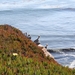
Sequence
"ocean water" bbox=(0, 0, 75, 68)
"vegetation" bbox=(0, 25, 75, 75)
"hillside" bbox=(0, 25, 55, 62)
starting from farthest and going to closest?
"ocean water" bbox=(0, 0, 75, 68) → "hillside" bbox=(0, 25, 55, 62) → "vegetation" bbox=(0, 25, 75, 75)

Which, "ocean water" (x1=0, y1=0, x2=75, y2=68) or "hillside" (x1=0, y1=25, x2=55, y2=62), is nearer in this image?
"hillside" (x1=0, y1=25, x2=55, y2=62)

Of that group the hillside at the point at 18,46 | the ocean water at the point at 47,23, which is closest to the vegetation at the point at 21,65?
the hillside at the point at 18,46

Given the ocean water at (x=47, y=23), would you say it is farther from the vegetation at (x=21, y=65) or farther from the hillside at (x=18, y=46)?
the vegetation at (x=21, y=65)

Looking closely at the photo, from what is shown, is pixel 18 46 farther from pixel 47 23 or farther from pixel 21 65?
pixel 47 23

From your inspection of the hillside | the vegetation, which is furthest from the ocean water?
the vegetation

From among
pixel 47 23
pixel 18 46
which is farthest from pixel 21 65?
pixel 47 23

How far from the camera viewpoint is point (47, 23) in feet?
152

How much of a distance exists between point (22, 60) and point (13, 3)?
179 ft

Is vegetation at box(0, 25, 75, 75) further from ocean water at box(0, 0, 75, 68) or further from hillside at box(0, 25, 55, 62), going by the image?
ocean water at box(0, 0, 75, 68)

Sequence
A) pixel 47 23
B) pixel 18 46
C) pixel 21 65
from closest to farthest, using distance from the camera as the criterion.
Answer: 1. pixel 21 65
2. pixel 18 46
3. pixel 47 23

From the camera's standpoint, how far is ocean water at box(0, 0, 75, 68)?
108 feet

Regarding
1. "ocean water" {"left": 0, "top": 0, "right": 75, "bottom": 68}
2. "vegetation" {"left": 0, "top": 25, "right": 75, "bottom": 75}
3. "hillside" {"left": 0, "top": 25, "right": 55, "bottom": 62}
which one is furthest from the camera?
"ocean water" {"left": 0, "top": 0, "right": 75, "bottom": 68}

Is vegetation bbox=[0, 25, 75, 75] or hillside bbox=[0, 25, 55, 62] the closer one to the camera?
vegetation bbox=[0, 25, 75, 75]

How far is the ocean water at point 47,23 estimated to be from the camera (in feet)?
108
